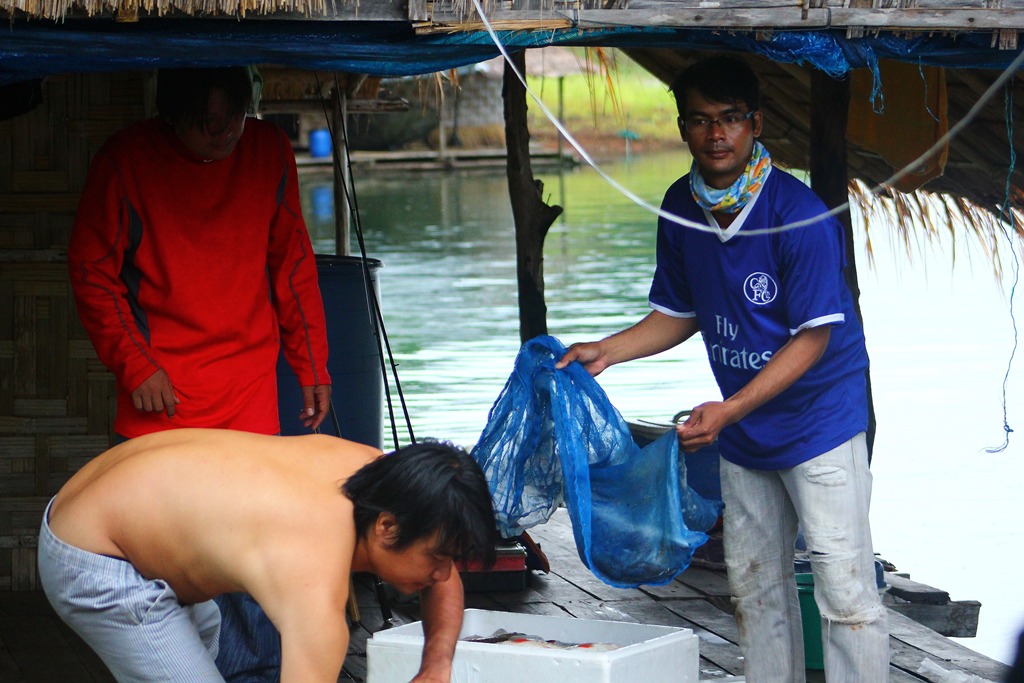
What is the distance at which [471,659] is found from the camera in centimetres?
300

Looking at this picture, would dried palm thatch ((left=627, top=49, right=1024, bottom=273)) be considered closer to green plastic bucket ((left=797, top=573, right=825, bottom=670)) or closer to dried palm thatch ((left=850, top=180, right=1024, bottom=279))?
dried palm thatch ((left=850, top=180, right=1024, bottom=279))

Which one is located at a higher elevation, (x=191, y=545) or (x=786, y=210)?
(x=786, y=210)

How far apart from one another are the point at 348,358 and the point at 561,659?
2029 mm

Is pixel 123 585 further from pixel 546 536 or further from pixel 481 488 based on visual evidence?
pixel 546 536

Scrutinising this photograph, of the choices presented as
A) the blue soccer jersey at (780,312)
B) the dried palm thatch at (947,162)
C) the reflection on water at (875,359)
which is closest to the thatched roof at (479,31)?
the blue soccer jersey at (780,312)

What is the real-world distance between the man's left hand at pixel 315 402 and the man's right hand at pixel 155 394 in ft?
1.43

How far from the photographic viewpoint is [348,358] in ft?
15.3

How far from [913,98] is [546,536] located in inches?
87.3

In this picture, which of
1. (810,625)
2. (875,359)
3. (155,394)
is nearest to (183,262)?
(155,394)

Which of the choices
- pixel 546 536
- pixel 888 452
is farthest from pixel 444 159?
pixel 546 536

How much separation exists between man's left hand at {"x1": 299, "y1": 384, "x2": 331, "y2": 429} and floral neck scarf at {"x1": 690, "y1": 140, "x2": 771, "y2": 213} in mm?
1205

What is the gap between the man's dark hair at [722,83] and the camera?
9.89ft

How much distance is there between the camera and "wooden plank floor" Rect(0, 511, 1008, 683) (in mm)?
3770

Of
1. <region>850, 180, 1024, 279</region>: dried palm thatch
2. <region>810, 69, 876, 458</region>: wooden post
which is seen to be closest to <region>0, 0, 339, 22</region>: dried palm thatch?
<region>810, 69, 876, 458</region>: wooden post
